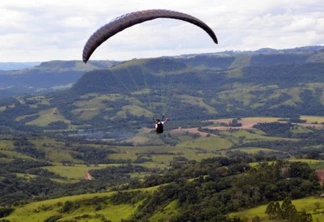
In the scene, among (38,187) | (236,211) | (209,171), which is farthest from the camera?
(38,187)

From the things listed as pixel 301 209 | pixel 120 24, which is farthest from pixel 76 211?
pixel 120 24

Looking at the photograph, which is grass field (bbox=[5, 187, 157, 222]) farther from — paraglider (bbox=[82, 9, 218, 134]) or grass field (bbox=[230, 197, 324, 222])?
paraglider (bbox=[82, 9, 218, 134])

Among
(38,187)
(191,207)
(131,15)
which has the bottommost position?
(38,187)

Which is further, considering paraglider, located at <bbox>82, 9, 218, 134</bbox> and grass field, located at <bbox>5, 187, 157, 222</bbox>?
grass field, located at <bbox>5, 187, 157, 222</bbox>

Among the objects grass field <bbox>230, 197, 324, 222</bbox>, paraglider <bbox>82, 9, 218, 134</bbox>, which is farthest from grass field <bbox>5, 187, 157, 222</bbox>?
paraglider <bbox>82, 9, 218, 134</bbox>

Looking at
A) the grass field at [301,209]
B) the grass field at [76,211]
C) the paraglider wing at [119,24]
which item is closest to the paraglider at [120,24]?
the paraglider wing at [119,24]

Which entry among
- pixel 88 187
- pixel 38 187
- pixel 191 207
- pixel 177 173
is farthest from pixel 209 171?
pixel 38 187

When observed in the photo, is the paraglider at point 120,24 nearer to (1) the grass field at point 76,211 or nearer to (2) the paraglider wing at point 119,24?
(2) the paraglider wing at point 119,24

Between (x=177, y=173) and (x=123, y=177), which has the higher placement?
(x=177, y=173)

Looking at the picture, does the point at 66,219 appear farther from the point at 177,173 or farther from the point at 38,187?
the point at 38,187

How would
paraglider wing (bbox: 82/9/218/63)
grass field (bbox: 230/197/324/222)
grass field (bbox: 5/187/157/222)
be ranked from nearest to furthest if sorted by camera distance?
paraglider wing (bbox: 82/9/218/63) < grass field (bbox: 230/197/324/222) < grass field (bbox: 5/187/157/222)

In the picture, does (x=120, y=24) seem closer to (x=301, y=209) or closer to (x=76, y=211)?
(x=301, y=209)
